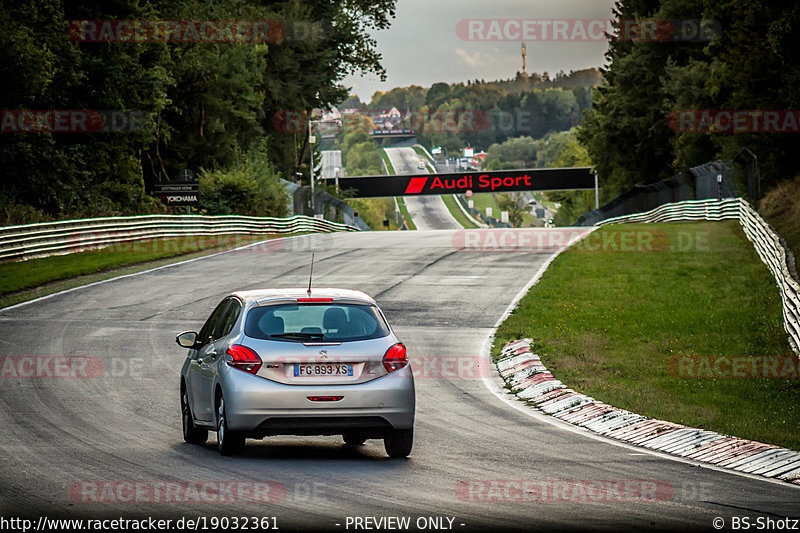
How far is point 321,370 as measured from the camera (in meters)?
9.56

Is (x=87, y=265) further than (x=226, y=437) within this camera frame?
Yes

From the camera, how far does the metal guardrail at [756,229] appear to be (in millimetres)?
15688

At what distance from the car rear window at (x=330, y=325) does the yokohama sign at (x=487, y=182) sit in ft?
280

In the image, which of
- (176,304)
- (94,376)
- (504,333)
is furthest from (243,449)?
(176,304)

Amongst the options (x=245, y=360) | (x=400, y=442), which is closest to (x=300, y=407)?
(x=245, y=360)

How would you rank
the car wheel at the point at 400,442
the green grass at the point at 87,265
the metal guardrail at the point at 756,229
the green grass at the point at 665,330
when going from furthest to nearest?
the green grass at the point at 87,265 < the metal guardrail at the point at 756,229 < the green grass at the point at 665,330 < the car wheel at the point at 400,442

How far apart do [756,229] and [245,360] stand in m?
24.2

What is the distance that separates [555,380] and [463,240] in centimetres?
2692

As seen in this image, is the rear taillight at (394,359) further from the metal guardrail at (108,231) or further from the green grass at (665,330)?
the metal guardrail at (108,231)

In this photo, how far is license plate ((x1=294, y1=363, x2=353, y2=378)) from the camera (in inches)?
375

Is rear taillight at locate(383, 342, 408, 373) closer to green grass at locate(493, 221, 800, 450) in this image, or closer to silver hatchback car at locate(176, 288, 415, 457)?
silver hatchback car at locate(176, 288, 415, 457)

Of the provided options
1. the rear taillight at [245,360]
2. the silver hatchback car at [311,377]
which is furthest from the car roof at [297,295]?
the rear taillight at [245,360]

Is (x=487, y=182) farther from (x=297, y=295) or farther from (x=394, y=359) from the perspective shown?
(x=394, y=359)

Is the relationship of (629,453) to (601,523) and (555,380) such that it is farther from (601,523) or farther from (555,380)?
(555,380)
